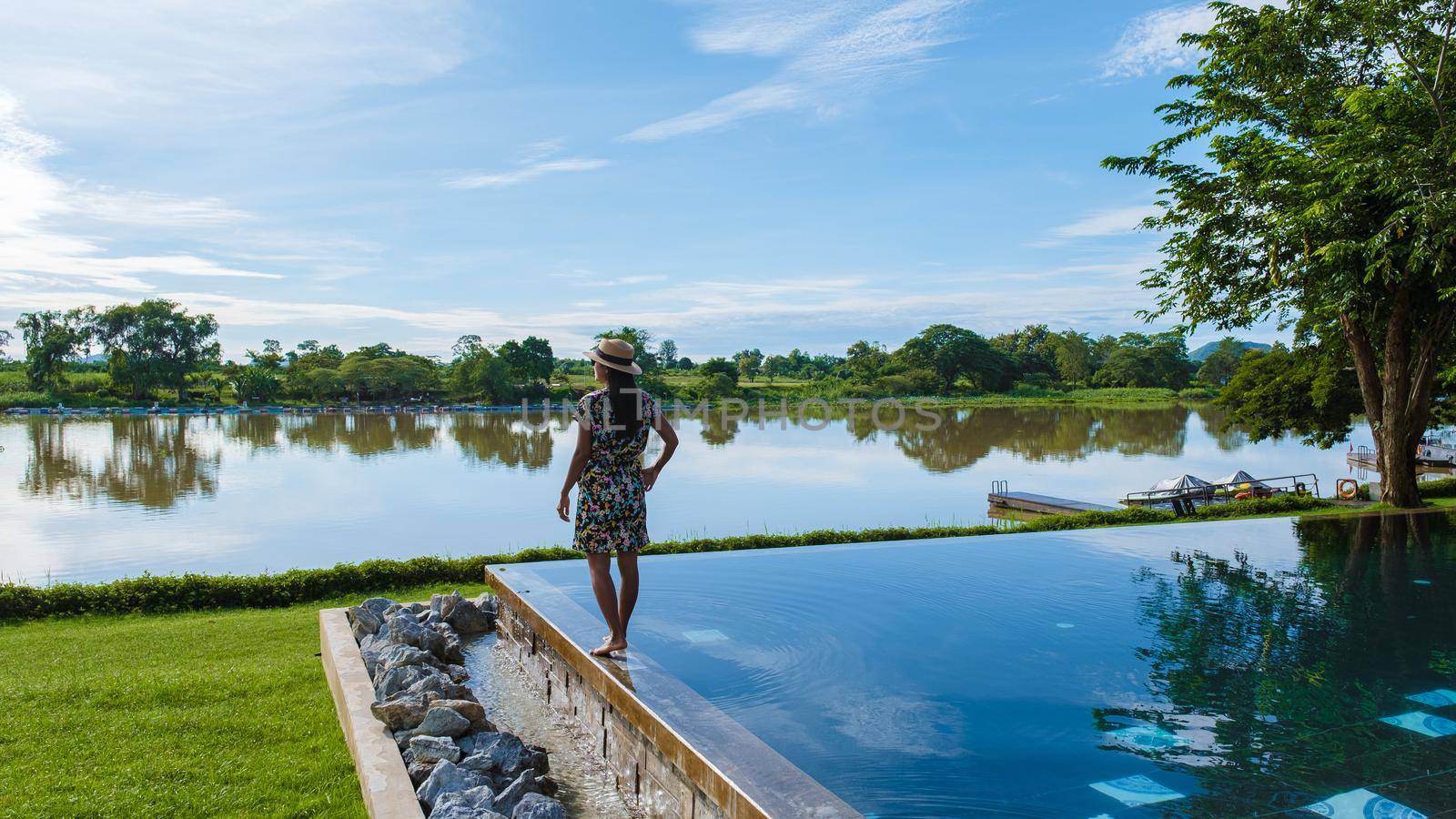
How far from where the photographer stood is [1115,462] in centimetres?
2244

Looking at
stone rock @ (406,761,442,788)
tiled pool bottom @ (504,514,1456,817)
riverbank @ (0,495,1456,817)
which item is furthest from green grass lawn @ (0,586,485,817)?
tiled pool bottom @ (504,514,1456,817)

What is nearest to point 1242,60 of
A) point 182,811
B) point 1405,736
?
point 1405,736

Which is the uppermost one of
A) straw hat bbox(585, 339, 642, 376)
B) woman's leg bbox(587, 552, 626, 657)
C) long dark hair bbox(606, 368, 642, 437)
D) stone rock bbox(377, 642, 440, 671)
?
straw hat bbox(585, 339, 642, 376)

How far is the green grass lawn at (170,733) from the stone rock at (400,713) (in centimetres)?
20

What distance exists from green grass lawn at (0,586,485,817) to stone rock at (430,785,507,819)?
1.13ft

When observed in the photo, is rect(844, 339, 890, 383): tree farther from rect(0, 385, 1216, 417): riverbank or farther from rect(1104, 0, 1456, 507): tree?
rect(1104, 0, 1456, 507): tree

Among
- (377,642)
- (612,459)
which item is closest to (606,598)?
(612,459)

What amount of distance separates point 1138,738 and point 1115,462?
21.2 metres

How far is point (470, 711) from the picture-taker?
359cm

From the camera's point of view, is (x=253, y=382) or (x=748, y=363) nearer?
(x=253, y=382)

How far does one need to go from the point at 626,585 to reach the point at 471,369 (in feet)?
197

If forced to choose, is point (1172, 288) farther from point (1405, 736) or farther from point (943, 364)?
point (943, 364)

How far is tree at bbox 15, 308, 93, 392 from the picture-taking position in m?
55.7

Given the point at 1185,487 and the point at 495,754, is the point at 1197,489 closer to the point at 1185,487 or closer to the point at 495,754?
the point at 1185,487
